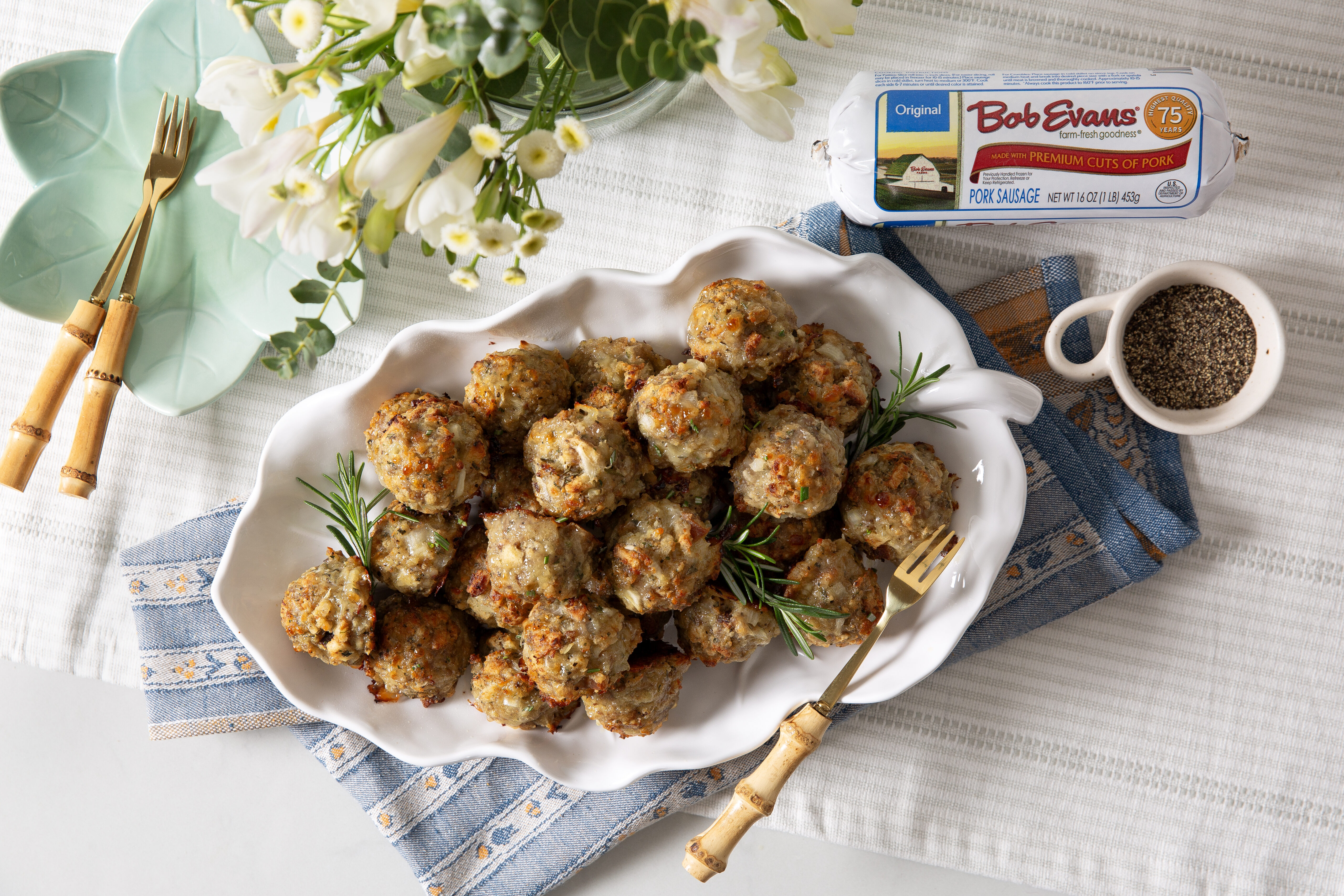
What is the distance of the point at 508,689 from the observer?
4.79 ft

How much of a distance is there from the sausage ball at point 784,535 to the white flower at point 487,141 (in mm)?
775

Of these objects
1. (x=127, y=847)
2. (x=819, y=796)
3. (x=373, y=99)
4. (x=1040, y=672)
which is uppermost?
(x=373, y=99)

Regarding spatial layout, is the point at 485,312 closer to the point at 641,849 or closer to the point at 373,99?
the point at 373,99

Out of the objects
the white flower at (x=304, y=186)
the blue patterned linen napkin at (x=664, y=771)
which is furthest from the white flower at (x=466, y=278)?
the blue patterned linen napkin at (x=664, y=771)

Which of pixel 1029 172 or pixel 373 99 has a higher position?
pixel 373 99

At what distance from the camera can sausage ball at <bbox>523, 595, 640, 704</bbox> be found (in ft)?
4.48

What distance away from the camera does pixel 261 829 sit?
1935 mm

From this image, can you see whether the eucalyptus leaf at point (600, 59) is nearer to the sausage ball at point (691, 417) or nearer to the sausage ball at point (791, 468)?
the sausage ball at point (691, 417)

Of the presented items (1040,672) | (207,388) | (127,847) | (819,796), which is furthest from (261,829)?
(1040,672)

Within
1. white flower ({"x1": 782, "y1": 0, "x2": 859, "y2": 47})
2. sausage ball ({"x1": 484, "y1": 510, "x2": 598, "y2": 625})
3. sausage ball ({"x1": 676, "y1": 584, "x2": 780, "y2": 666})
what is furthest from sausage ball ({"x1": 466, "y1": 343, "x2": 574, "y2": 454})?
white flower ({"x1": 782, "y1": 0, "x2": 859, "y2": 47})

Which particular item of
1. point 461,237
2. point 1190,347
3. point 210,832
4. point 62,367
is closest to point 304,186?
point 461,237

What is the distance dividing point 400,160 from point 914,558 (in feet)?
3.49

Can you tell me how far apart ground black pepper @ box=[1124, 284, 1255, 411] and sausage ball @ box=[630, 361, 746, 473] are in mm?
826

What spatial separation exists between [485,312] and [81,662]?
1139mm
